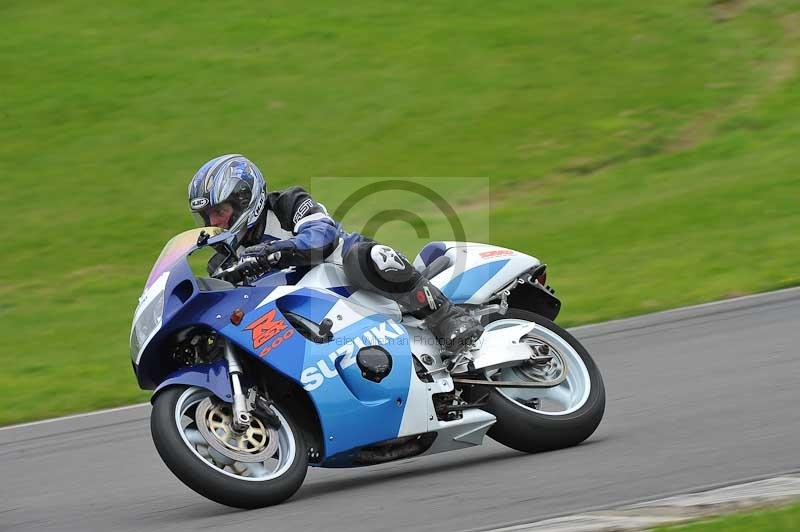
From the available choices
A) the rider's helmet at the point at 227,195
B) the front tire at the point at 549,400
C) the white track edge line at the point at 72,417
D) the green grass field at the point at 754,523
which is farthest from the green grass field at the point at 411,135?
the green grass field at the point at 754,523

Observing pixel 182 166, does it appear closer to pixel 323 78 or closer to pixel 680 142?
pixel 323 78

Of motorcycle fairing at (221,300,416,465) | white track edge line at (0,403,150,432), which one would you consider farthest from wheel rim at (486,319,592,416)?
white track edge line at (0,403,150,432)

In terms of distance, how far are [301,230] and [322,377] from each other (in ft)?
2.49

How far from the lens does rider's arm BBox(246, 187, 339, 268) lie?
5895mm

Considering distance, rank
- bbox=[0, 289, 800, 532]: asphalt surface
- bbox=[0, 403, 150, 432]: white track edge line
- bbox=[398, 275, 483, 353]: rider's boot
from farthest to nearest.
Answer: bbox=[0, 403, 150, 432]: white track edge line < bbox=[398, 275, 483, 353]: rider's boot < bbox=[0, 289, 800, 532]: asphalt surface

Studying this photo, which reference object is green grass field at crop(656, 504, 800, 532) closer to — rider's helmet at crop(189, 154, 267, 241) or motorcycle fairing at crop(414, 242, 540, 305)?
motorcycle fairing at crop(414, 242, 540, 305)

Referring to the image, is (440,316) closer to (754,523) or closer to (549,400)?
(549,400)

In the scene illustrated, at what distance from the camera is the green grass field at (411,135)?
41.4ft

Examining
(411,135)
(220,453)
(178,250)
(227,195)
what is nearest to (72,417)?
(178,250)

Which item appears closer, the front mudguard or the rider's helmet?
the front mudguard

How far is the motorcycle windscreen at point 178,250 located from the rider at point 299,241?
0.12 m

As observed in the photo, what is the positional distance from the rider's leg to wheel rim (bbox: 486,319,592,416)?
0.97 feet

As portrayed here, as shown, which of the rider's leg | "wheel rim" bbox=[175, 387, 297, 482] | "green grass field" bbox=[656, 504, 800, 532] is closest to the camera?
"green grass field" bbox=[656, 504, 800, 532]

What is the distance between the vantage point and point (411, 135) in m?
18.3
